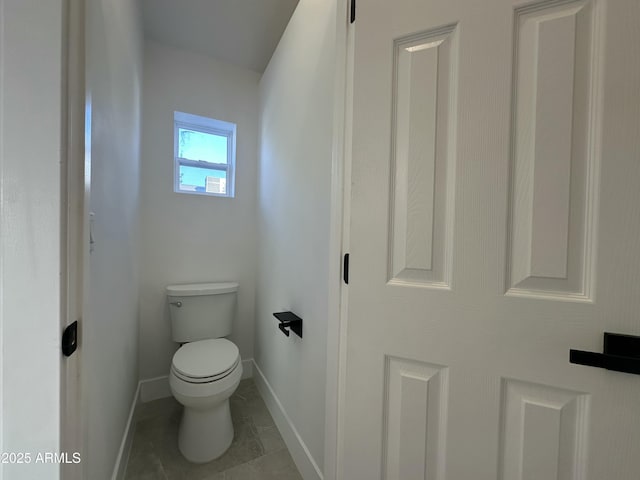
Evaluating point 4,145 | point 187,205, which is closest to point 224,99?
point 187,205

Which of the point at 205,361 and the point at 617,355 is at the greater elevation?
Result: the point at 617,355

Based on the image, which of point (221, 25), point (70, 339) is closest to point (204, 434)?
point (70, 339)

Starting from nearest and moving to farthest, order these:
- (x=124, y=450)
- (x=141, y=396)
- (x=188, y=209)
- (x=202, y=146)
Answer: (x=124, y=450), (x=141, y=396), (x=188, y=209), (x=202, y=146)

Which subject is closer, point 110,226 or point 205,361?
point 110,226

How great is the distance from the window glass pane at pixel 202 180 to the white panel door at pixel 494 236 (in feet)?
5.38

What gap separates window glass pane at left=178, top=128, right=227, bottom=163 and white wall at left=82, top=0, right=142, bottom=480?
452mm

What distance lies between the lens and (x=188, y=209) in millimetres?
1858

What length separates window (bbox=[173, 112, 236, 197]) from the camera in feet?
6.22

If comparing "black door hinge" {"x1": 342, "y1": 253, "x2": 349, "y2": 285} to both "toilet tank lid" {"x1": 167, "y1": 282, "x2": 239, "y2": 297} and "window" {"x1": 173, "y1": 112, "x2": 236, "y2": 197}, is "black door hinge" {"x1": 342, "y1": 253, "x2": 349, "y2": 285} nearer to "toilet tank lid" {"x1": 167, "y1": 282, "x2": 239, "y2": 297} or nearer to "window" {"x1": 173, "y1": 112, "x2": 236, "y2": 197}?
"toilet tank lid" {"x1": 167, "y1": 282, "x2": 239, "y2": 297}

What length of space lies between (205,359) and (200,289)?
50 cm

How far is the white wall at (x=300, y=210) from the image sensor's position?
1.08 m

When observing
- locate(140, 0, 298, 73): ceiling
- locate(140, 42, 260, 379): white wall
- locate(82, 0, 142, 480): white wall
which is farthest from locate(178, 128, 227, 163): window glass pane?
locate(140, 0, 298, 73): ceiling

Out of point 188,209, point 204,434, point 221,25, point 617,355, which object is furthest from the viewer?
point 188,209

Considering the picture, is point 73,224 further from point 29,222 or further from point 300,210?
point 300,210
